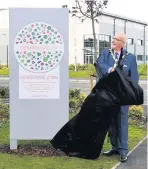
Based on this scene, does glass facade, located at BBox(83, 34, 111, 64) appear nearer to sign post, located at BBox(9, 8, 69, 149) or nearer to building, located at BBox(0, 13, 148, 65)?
building, located at BBox(0, 13, 148, 65)

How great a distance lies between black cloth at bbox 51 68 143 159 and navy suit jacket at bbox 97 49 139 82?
12 centimetres

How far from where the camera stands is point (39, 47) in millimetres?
6781

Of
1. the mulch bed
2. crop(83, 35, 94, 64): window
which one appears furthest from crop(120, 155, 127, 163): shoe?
crop(83, 35, 94, 64): window

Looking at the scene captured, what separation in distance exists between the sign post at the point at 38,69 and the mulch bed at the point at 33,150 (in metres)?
0.25

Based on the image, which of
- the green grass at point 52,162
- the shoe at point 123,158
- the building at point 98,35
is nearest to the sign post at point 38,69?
the green grass at point 52,162

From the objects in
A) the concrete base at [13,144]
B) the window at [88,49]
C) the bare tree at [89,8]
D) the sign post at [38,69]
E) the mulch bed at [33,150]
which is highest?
the window at [88,49]

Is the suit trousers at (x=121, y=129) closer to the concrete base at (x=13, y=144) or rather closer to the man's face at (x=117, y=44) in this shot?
the man's face at (x=117, y=44)

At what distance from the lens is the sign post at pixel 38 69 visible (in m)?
6.75

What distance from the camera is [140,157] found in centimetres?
675

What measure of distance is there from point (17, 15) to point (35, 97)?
51.2 inches

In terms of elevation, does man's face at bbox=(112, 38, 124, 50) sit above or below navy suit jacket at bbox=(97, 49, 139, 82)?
above

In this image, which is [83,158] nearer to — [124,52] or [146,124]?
[124,52]

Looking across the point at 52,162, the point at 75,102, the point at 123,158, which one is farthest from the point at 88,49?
the point at 52,162

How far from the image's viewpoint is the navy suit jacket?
6.42 m
